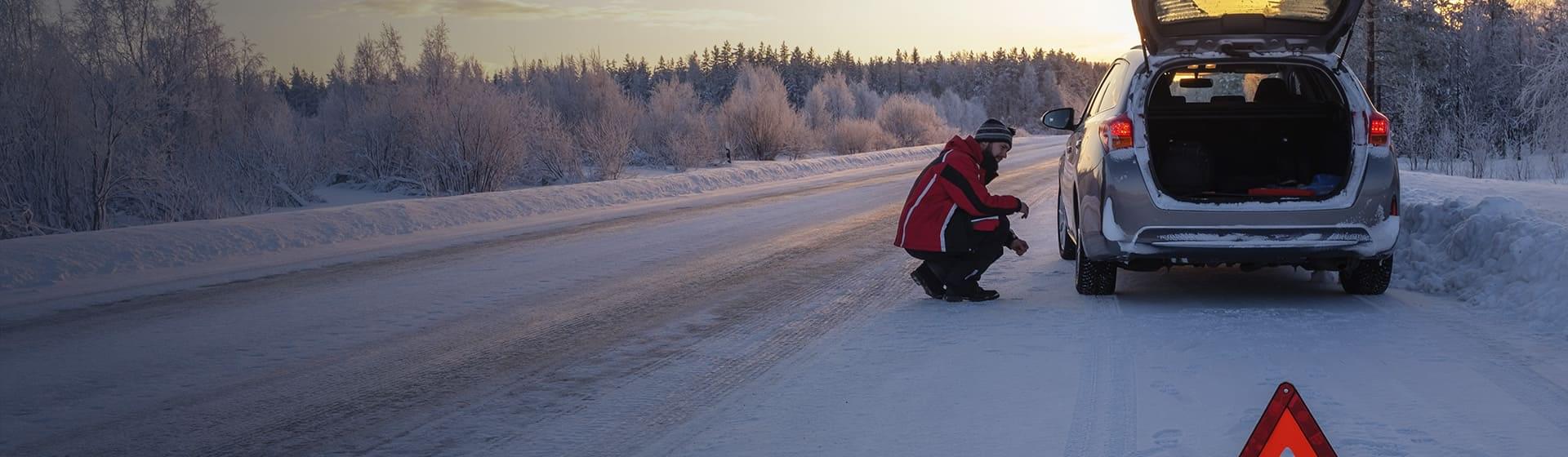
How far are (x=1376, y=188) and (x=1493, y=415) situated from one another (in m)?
2.62

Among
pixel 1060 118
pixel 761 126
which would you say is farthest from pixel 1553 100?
pixel 761 126

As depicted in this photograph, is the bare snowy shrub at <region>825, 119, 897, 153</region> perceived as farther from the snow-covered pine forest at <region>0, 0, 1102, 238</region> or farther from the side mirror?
the side mirror

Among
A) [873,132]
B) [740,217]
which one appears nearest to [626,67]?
[873,132]

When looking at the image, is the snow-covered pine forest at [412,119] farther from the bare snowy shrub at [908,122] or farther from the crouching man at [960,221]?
the crouching man at [960,221]

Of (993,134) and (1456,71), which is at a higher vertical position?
(1456,71)

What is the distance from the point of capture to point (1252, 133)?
346 inches

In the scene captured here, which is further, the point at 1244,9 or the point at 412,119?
the point at 412,119

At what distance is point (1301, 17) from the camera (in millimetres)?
7398

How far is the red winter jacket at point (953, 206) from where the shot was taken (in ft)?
24.6

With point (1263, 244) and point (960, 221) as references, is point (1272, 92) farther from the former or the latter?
point (960, 221)

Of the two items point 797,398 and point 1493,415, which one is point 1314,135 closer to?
point 1493,415

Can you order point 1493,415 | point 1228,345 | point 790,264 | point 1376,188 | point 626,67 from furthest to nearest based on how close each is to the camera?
point 626,67, point 790,264, point 1376,188, point 1228,345, point 1493,415

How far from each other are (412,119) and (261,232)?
1533cm

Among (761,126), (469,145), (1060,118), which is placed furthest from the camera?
(761,126)
